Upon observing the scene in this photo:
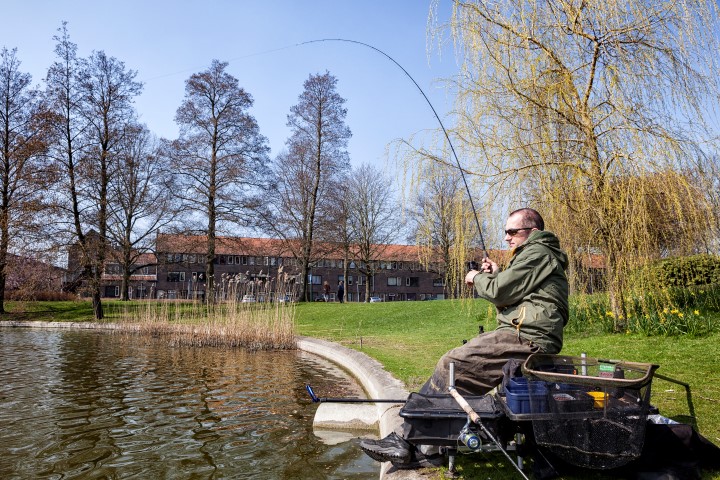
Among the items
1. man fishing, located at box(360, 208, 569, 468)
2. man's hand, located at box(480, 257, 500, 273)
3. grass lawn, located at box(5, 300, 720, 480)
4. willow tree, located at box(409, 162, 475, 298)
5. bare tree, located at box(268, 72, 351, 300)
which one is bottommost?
grass lawn, located at box(5, 300, 720, 480)

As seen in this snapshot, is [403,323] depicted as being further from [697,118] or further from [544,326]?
[544,326]

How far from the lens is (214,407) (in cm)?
687

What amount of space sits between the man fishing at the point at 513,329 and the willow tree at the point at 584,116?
3967mm

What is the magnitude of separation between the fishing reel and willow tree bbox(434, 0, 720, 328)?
4.79 m

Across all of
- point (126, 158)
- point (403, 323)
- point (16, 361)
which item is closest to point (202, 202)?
point (126, 158)

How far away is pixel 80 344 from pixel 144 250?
17.3 metres

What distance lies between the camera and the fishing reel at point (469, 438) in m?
2.95

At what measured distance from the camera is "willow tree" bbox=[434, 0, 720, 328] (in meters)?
6.74

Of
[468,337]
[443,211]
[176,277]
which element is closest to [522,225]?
[443,211]

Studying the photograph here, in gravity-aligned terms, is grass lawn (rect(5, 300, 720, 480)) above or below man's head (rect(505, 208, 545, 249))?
below

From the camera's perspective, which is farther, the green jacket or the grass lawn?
the grass lawn

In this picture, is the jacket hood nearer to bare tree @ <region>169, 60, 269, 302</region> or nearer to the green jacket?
the green jacket

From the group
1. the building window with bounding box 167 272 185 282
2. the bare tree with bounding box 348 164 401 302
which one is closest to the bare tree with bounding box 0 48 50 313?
the bare tree with bounding box 348 164 401 302

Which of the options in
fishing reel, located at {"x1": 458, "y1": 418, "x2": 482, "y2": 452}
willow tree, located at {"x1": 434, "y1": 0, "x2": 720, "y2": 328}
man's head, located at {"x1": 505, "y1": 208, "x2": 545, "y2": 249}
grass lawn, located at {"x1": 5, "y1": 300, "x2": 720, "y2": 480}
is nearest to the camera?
fishing reel, located at {"x1": 458, "y1": 418, "x2": 482, "y2": 452}
